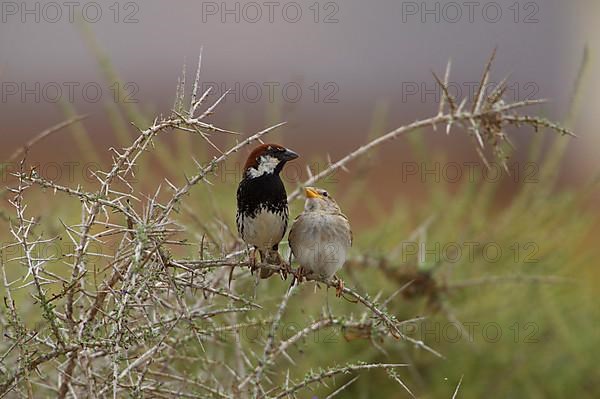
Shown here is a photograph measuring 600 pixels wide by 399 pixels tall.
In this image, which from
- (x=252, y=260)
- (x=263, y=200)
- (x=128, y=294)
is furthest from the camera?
(x=263, y=200)

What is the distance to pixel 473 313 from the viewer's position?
555 cm

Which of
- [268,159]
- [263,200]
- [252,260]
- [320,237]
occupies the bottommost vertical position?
[320,237]

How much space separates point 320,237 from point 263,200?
1.26 feet

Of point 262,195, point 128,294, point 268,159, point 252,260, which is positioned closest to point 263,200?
point 262,195

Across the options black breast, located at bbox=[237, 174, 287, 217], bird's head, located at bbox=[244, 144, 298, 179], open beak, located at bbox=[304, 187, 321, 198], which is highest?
bird's head, located at bbox=[244, 144, 298, 179]

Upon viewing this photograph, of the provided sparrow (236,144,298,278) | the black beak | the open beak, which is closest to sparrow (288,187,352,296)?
the open beak

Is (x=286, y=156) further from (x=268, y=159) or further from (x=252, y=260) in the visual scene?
(x=252, y=260)

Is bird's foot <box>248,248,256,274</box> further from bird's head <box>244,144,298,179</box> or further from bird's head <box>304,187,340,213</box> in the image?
bird's head <box>304,187,340,213</box>

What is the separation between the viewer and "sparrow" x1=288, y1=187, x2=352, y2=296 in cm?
370

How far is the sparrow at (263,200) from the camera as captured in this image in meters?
3.53

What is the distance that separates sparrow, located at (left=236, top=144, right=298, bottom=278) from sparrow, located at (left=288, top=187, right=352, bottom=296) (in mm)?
161

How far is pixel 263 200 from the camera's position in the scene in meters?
3.54

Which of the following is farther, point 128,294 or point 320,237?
point 320,237

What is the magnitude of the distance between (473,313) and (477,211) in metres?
0.59
